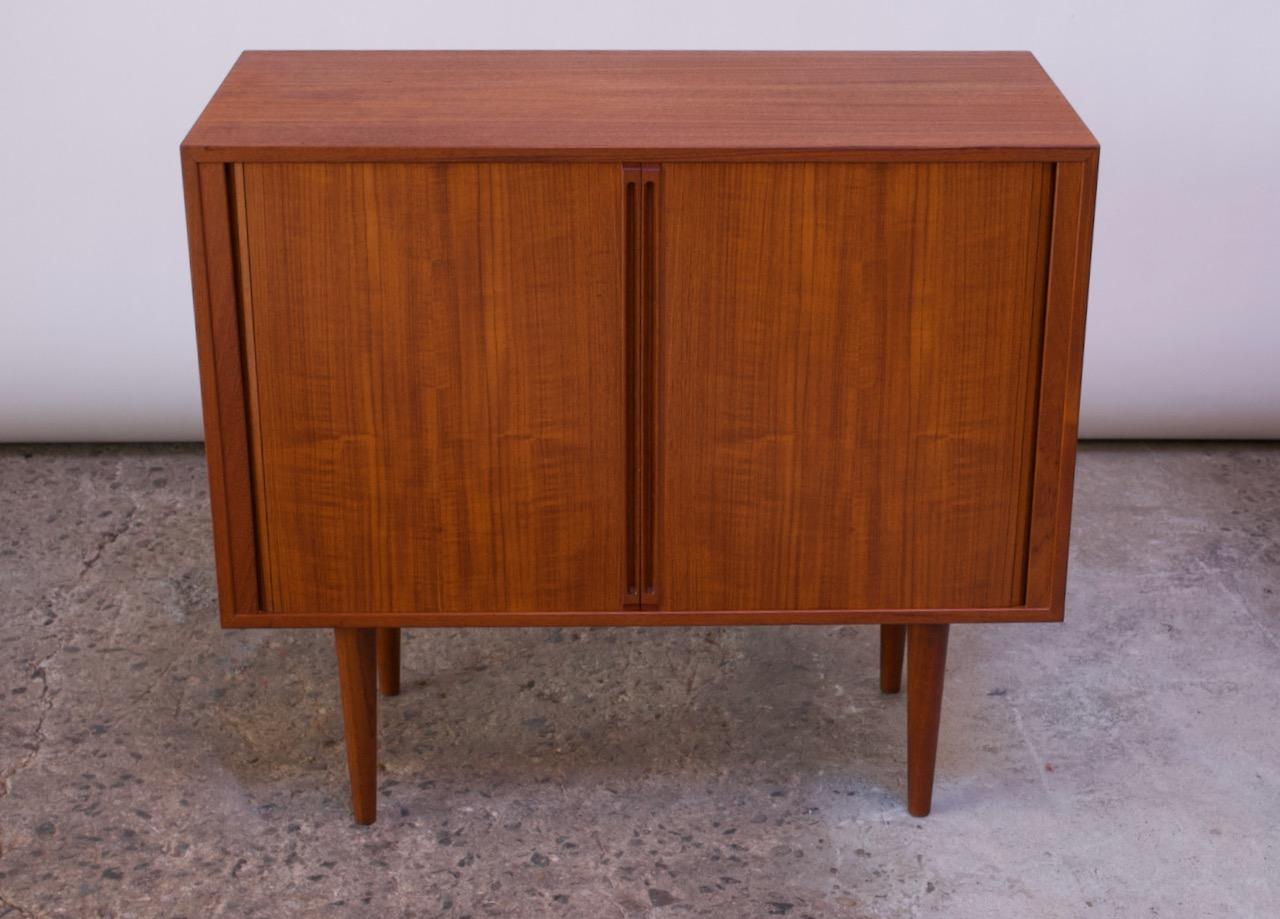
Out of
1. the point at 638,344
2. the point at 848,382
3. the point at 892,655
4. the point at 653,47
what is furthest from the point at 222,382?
the point at 653,47

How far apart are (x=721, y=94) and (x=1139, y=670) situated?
1.19 m

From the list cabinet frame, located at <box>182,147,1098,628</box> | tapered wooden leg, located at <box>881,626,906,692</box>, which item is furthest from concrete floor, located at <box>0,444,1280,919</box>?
cabinet frame, located at <box>182,147,1098,628</box>

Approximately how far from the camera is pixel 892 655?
8.87 feet

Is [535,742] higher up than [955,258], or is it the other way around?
[955,258]

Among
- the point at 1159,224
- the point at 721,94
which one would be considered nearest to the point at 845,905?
the point at 721,94

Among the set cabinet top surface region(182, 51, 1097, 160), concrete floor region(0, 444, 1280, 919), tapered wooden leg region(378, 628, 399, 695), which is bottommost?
concrete floor region(0, 444, 1280, 919)

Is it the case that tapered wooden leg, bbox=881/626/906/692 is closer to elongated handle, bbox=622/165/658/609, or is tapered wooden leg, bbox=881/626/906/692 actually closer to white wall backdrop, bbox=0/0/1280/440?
elongated handle, bbox=622/165/658/609

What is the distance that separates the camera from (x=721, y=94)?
221 cm

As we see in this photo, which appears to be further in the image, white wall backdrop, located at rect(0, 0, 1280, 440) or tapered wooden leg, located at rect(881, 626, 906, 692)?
white wall backdrop, located at rect(0, 0, 1280, 440)

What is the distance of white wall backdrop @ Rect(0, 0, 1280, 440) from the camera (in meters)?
3.18

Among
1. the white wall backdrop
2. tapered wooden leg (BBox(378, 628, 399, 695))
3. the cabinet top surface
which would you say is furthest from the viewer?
the white wall backdrop

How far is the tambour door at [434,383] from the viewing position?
202 cm

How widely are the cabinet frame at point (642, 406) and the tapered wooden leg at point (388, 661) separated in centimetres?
44

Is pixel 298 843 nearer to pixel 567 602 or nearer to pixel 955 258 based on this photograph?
pixel 567 602
